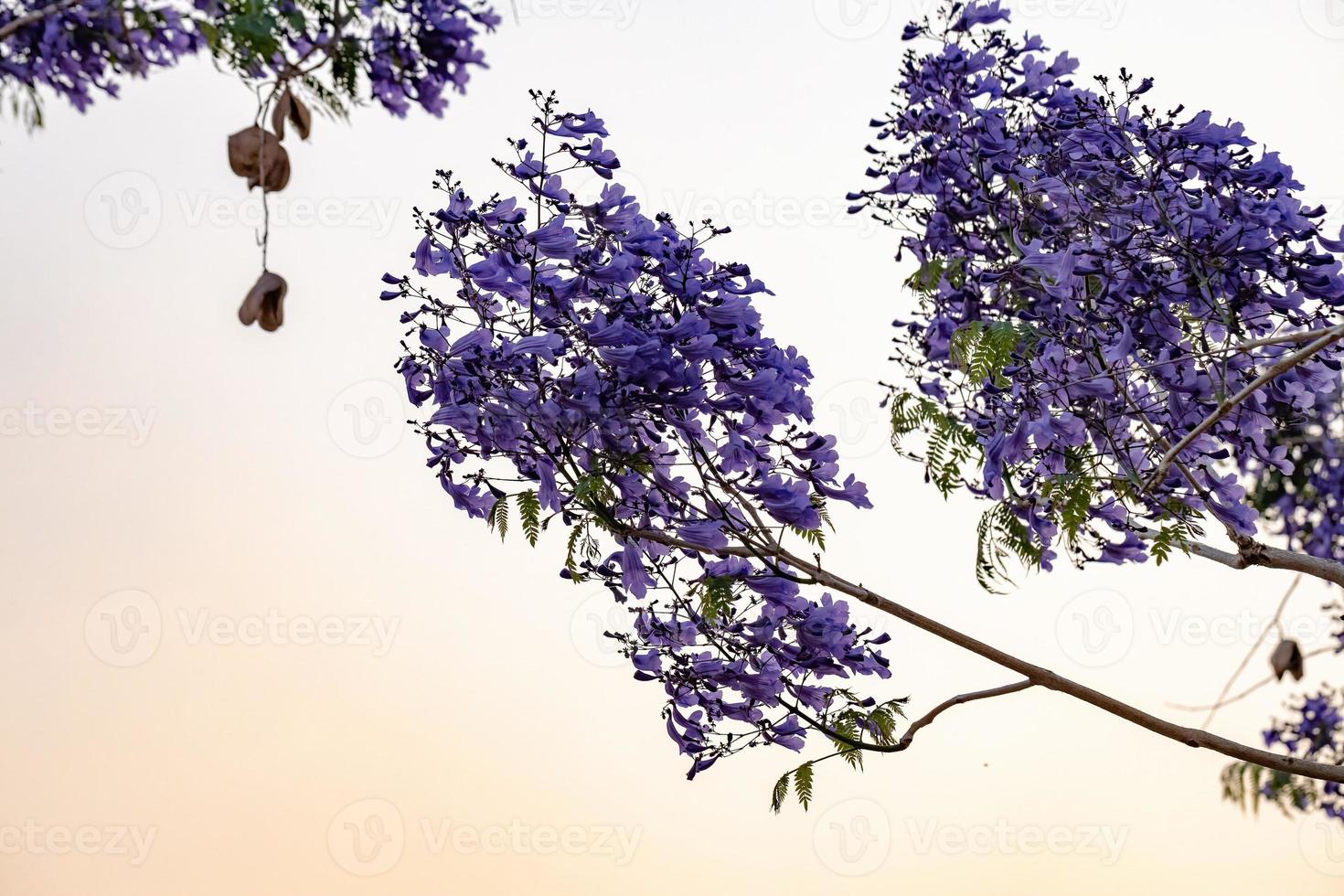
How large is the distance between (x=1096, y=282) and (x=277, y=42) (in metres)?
1.26

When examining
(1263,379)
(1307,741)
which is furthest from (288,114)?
(1307,741)

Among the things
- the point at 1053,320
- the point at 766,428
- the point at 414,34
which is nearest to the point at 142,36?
the point at 414,34

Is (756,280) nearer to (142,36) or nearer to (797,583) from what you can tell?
(797,583)

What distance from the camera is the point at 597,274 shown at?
5.88 ft

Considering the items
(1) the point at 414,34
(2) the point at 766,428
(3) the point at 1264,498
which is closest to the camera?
(1) the point at 414,34

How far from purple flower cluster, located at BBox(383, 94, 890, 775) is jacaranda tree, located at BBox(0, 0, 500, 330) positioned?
0.51ft

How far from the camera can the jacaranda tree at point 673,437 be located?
71.0 inches

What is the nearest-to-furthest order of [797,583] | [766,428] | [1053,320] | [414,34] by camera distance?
[414,34], [766,428], [797,583], [1053,320]

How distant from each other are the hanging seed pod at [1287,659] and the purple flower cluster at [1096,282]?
0.77 meters

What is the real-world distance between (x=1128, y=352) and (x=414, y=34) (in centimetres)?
115

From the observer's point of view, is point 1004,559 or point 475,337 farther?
point 1004,559

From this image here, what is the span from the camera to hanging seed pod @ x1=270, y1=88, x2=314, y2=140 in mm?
1778

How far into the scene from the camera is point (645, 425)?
1846 mm

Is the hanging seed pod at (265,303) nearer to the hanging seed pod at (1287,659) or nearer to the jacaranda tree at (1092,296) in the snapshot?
the jacaranda tree at (1092,296)
